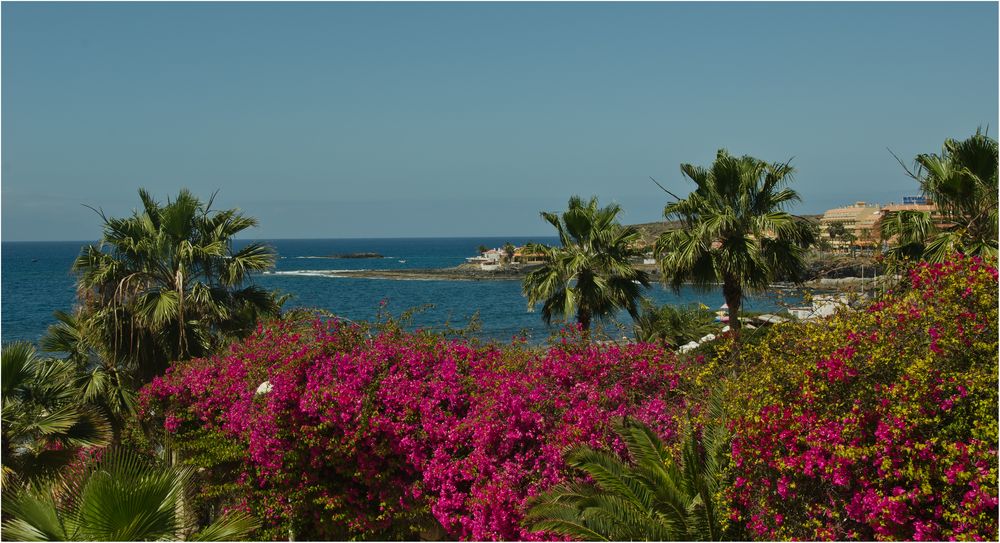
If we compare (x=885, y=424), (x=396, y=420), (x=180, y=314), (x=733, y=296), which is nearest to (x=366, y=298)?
(x=733, y=296)

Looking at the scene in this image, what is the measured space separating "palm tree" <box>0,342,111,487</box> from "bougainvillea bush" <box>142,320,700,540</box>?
39.5 inches

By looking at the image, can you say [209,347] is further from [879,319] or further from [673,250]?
[879,319]

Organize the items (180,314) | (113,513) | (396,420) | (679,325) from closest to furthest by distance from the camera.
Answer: (113,513)
(396,420)
(180,314)
(679,325)

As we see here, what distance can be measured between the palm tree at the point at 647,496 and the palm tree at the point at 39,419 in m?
6.27

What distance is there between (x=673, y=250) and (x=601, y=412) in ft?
23.2

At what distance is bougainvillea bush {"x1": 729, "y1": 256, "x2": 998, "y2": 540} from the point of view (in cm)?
542

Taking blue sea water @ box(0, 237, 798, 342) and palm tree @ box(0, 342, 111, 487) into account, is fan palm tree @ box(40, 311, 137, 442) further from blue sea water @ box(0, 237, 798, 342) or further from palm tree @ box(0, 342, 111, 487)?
blue sea water @ box(0, 237, 798, 342)

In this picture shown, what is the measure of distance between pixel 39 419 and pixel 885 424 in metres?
9.72

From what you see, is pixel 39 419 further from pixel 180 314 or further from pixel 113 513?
pixel 113 513

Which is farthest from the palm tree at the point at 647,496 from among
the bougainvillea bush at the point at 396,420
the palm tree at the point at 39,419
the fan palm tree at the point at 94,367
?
the fan palm tree at the point at 94,367

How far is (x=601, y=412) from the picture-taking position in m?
8.27

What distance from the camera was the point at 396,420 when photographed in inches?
376

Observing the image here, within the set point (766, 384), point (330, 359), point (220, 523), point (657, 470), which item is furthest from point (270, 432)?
point (766, 384)

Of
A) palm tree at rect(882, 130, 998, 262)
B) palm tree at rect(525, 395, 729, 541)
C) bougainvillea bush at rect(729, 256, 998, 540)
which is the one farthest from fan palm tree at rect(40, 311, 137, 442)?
palm tree at rect(882, 130, 998, 262)
